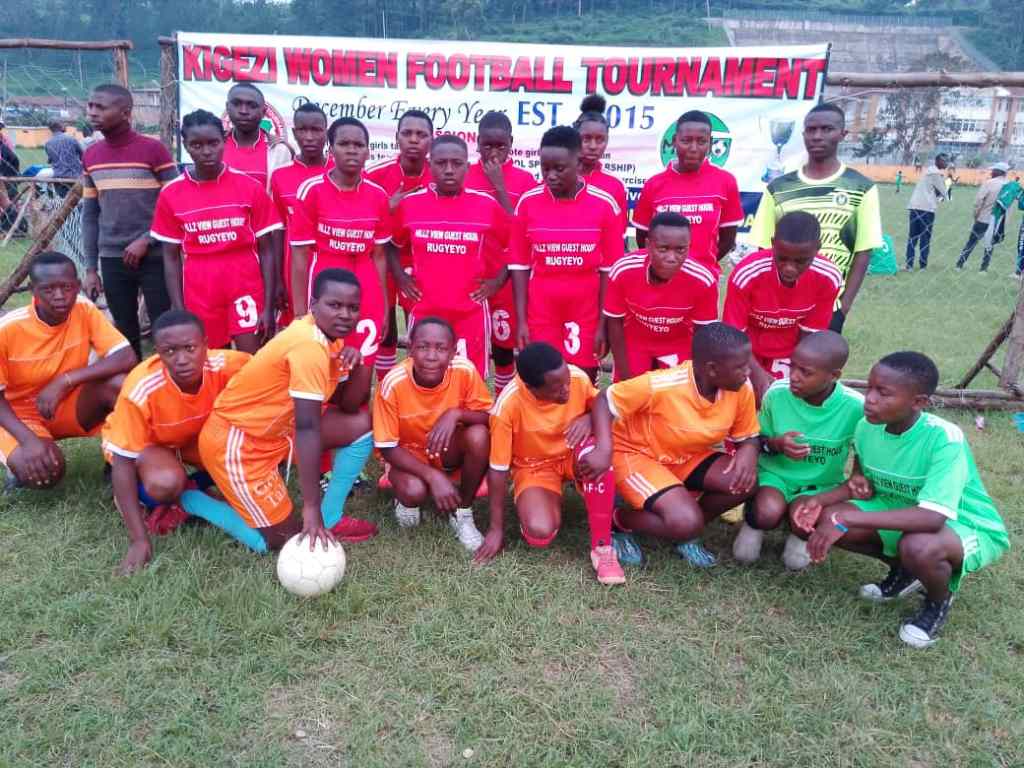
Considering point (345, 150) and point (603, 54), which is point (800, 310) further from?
point (603, 54)

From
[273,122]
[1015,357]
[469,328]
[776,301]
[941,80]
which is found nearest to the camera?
[776,301]

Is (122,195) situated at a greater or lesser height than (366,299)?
greater

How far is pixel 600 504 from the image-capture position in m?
3.37

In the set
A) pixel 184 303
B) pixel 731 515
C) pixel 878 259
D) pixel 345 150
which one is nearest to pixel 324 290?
pixel 345 150

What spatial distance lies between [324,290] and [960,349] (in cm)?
630

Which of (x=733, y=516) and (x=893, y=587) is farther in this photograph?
(x=733, y=516)

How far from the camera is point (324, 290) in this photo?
3238mm

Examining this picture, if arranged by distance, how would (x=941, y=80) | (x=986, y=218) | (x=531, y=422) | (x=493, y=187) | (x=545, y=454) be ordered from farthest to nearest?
(x=986, y=218), (x=941, y=80), (x=493, y=187), (x=545, y=454), (x=531, y=422)

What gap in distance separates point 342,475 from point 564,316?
58.5 inches

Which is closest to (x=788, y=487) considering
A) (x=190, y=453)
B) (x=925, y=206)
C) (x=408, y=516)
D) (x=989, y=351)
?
(x=408, y=516)

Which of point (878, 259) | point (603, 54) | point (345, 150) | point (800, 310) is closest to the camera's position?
point (800, 310)

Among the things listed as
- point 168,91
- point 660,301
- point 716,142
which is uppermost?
point 168,91

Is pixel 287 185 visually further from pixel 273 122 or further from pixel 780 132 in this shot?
pixel 780 132

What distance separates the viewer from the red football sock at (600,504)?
335cm
